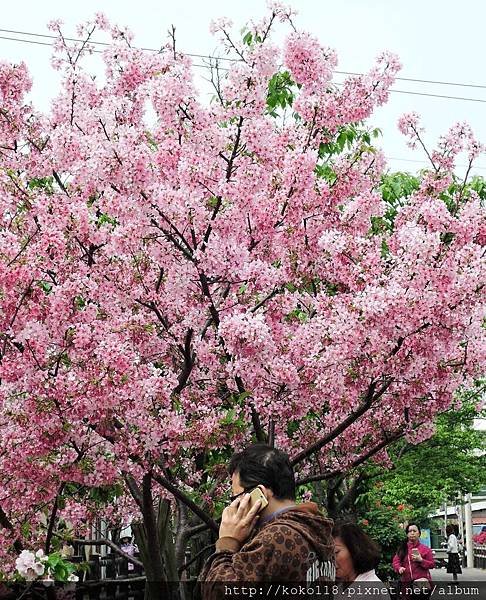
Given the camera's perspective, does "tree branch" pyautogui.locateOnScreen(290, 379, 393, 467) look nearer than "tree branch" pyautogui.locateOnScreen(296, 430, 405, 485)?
Yes

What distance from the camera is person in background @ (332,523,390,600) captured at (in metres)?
4.62

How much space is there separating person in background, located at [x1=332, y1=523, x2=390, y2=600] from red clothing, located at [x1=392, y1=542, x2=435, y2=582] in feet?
15.4

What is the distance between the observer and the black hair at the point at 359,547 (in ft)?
15.3

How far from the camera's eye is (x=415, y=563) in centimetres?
923

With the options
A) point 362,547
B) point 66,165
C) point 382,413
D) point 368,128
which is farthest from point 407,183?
point 362,547

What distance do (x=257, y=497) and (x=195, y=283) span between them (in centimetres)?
468

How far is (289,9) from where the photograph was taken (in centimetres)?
805

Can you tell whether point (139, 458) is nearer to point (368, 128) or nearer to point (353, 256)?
point (353, 256)

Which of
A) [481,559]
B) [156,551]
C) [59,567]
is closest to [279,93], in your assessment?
[156,551]

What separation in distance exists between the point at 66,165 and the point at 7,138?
0.70 m

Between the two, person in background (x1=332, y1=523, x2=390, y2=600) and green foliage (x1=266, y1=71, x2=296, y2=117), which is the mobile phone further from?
green foliage (x1=266, y1=71, x2=296, y2=117)

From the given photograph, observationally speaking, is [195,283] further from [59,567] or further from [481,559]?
[481,559]

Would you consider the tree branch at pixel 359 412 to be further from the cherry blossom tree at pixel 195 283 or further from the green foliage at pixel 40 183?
the green foliage at pixel 40 183

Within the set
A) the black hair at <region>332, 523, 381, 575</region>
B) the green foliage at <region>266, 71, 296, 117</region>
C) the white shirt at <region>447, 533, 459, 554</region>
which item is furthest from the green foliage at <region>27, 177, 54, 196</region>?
the white shirt at <region>447, 533, 459, 554</region>
